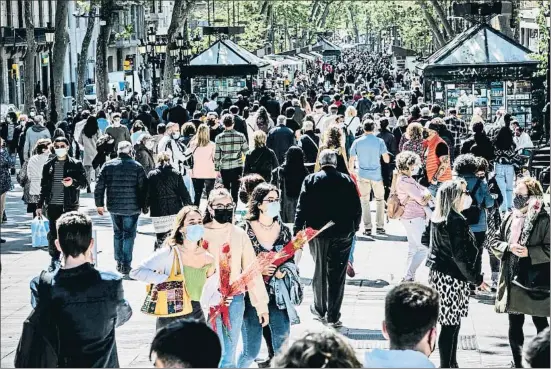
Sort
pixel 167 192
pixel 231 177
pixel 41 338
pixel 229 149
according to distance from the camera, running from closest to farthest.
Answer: pixel 41 338 → pixel 167 192 → pixel 229 149 → pixel 231 177

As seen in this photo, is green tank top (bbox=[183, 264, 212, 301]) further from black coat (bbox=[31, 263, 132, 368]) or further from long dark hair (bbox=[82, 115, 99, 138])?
long dark hair (bbox=[82, 115, 99, 138])

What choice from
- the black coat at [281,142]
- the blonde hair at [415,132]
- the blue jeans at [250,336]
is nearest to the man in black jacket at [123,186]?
the blonde hair at [415,132]

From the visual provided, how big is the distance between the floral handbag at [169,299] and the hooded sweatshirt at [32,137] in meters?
14.5

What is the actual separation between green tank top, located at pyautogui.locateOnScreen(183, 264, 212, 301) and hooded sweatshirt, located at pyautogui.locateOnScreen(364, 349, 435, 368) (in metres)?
3.42

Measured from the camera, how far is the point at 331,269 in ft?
39.0

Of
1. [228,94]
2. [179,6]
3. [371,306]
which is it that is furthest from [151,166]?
[179,6]

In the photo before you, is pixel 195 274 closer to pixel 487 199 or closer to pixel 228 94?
pixel 487 199

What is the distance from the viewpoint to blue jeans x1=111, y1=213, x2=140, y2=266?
49.8 ft

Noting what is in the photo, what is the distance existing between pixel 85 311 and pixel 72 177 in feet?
28.1

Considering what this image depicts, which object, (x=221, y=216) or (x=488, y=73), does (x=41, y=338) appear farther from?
(x=488, y=73)

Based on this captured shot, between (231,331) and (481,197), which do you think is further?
(481,197)

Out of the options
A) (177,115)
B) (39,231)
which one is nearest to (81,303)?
(39,231)

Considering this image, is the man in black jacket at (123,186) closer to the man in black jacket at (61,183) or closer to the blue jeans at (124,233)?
the blue jeans at (124,233)

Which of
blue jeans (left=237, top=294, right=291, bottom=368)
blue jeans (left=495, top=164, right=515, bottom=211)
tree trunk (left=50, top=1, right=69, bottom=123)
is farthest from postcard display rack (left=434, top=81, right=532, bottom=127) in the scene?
blue jeans (left=237, top=294, right=291, bottom=368)
